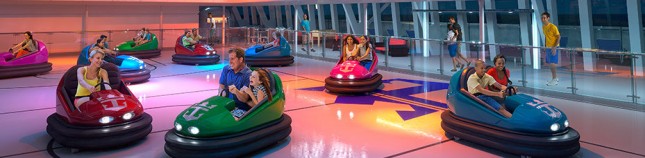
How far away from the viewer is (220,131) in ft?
14.4

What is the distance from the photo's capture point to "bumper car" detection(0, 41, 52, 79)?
9.98 metres

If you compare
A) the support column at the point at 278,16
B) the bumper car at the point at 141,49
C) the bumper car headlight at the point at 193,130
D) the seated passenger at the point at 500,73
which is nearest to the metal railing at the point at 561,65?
the seated passenger at the point at 500,73

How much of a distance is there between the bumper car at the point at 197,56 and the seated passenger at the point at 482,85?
8766 mm

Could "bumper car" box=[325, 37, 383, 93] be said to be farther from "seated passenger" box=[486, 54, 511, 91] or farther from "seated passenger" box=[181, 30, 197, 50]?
"seated passenger" box=[181, 30, 197, 50]

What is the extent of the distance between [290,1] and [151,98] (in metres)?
10.2

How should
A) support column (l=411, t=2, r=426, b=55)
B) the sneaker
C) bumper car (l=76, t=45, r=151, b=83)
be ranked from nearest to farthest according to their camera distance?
the sneaker
bumper car (l=76, t=45, r=151, b=83)
support column (l=411, t=2, r=426, b=55)

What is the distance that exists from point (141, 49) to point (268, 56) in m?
4.68

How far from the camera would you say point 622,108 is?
6.75 meters

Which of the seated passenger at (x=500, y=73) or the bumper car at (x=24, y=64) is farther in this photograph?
the bumper car at (x=24, y=64)

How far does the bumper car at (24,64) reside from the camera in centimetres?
998

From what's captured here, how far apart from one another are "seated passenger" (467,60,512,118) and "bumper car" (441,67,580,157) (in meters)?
0.10

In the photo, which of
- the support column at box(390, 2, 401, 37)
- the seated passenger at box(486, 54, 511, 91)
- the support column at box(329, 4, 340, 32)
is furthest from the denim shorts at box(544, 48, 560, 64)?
the support column at box(329, 4, 340, 32)

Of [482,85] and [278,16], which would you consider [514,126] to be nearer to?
[482,85]

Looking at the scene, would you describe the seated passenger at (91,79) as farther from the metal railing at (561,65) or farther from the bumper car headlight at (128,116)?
the metal railing at (561,65)
